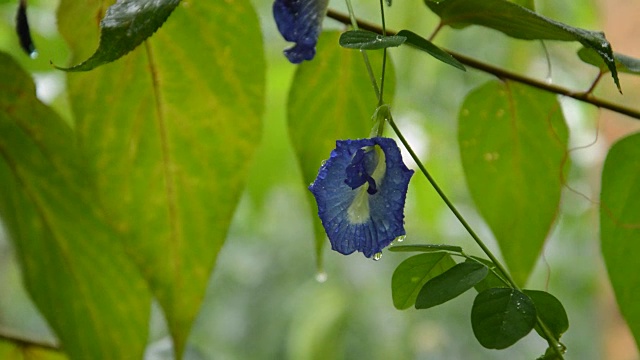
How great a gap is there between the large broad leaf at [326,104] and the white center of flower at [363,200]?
0.14 meters

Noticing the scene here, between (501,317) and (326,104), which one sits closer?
(501,317)

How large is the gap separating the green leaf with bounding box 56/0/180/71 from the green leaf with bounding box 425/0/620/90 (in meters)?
0.08

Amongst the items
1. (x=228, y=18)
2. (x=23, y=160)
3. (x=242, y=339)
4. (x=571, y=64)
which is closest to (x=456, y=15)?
(x=228, y=18)

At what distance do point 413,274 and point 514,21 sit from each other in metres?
0.08

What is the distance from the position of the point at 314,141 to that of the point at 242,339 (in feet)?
5.08

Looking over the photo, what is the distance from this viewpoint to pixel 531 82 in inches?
13.2

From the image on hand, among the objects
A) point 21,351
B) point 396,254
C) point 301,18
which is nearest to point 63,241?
point 21,351

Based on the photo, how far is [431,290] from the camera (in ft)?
0.70

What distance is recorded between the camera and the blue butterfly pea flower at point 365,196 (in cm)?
19

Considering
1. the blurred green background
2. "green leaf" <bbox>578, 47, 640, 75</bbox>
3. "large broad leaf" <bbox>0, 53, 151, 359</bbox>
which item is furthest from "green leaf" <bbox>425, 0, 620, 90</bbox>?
the blurred green background

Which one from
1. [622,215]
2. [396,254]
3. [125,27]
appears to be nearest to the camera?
[125,27]

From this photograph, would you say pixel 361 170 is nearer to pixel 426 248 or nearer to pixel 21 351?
pixel 426 248

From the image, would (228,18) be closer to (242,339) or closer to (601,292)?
(601,292)

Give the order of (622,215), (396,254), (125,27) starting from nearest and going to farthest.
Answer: (125,27) → (622,215) → (396,254)
